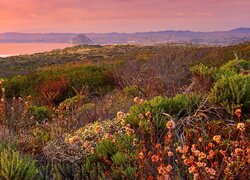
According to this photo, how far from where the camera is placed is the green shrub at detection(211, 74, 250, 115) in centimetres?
574

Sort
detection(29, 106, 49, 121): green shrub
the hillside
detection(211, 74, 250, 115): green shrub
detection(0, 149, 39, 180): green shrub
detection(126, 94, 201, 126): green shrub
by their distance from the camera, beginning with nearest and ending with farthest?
the hillside
detection(0, 149, 39, 180): green shrub
detection(126, 94, 201, 126): green shrub
detection(211, 74, 250, 115): green shrub
detection(29, 106, 49, 121): green shrub

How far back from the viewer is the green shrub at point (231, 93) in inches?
226

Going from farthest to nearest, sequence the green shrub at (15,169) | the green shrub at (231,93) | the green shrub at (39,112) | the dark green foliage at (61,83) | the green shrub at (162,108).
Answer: the dark green foliage at (61,83) → the green shrub at (39,112) → the green shrub at (231,93) → the green shrub at (162,108) → the green shrub at (15,169)

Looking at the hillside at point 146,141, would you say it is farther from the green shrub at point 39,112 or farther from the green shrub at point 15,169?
the green shrub at point 39,112

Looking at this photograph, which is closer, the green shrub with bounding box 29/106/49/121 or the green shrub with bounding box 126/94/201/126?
the green shrub with bounding box 126/94/201/126

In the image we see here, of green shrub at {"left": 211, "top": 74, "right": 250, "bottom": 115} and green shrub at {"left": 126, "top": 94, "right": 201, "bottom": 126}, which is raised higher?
green shrub at {"left": 211, "top": 74, "right": 250, "bottom": 115}

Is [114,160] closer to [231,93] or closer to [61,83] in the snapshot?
[231,93]

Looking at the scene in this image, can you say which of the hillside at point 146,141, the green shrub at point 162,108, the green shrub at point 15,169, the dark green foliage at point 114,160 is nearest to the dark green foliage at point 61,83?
the hillside at point 146,141

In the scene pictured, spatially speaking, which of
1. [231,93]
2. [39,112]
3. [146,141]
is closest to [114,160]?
[146,141]

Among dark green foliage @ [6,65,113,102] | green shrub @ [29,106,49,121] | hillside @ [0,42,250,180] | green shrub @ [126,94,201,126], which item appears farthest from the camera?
dark green foliage @ [6,65,113,102]

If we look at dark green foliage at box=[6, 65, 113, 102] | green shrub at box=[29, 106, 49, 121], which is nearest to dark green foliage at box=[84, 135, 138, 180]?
green shrub at box=[29, 106, 49, 121]

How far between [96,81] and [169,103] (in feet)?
36.4

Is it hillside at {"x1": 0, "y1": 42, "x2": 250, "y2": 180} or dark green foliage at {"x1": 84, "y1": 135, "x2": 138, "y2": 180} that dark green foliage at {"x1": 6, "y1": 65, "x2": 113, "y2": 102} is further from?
dark green foliage at {"x1": 84, "y1": 135, "x2": 138, "y2": 180}

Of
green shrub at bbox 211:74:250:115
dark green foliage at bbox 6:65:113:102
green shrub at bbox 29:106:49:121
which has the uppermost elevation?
green shrub at bbox 211:74:250:115
